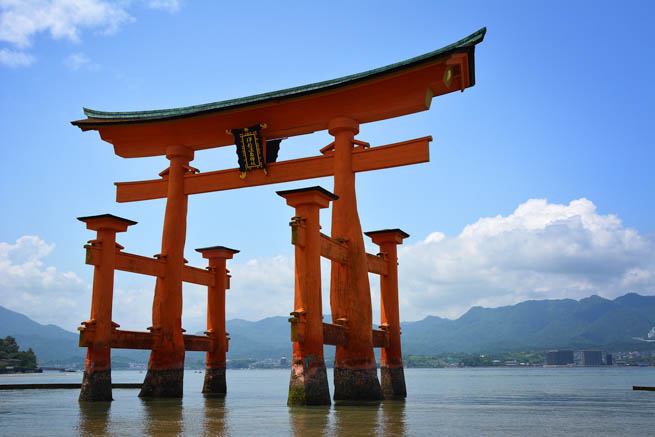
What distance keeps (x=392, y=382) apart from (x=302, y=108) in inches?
364

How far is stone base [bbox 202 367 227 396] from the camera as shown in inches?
879

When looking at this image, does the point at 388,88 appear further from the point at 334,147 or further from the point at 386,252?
the point at 386,252

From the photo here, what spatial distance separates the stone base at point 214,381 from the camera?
22337mm

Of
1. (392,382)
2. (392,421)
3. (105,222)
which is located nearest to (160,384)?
(105,222)

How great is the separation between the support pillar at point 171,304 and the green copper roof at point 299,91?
148 cm

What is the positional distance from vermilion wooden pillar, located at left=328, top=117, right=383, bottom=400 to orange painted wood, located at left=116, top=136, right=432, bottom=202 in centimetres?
58

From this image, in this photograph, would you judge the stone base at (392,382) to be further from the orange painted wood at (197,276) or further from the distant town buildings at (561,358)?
A: the distant town buildings at (561,358)

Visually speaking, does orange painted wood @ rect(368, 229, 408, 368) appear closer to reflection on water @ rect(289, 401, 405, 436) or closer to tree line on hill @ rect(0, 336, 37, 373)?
reflection on water @ rect(289, 401, 405, 436)

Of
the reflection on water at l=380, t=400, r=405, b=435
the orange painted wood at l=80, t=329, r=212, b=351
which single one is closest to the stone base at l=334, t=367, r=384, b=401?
the reflection on water at l=380, t=400, r=405, b=435

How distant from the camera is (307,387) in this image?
14758 mm

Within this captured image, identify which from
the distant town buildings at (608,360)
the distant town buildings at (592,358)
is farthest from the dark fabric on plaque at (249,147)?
the distant town buildings at (608,360)

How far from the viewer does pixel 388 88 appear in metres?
17.6

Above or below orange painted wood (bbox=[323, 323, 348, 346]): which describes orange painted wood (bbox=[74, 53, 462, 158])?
above

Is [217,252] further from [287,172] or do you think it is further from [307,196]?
[307,196]
